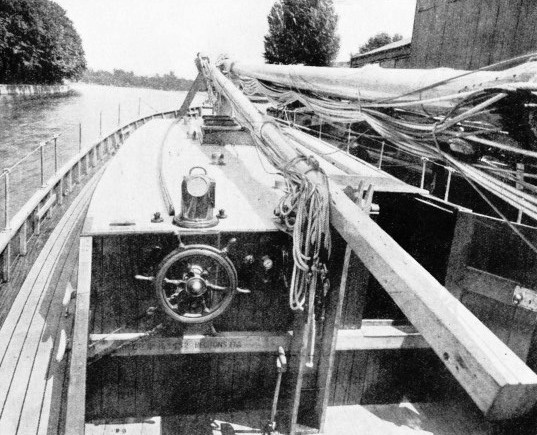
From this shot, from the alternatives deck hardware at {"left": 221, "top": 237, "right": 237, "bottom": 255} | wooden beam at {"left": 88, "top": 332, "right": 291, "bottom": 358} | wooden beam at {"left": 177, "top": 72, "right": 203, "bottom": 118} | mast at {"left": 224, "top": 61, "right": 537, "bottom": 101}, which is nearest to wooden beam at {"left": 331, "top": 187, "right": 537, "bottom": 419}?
mast at {"left": 224, "top": 61, "right": 537, "bottom": 101}

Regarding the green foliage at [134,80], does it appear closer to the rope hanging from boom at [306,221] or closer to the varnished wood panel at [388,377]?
the varnished wood panel at [388,377]

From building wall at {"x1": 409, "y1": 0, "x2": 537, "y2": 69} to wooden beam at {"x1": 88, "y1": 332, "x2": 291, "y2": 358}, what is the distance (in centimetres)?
669

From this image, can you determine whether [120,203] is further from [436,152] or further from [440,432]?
[440,432]

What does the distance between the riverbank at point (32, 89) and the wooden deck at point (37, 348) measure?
47.9 m

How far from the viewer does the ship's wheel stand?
3582 mm

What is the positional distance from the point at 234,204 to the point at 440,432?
2.80 metres

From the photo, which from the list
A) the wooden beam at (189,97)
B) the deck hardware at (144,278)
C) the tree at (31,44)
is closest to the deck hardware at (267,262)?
the deck hardware at (144,278)

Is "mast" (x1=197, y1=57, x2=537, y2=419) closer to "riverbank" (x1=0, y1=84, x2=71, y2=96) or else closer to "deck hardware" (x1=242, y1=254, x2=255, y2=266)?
"deck hardware" (x1=242, y1=254, x2=255, y2=266)

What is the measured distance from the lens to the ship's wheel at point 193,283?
3582 mm

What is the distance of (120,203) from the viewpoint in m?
4.42

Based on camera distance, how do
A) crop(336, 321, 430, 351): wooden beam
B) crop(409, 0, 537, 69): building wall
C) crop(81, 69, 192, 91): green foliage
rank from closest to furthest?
crop(336, 321, 430, 351): wooden beam < crop(409, 0, 537, 69): building wall < crop(81, 69, 192, 91): green foliage

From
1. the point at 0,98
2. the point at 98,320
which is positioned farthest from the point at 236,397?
Result: the point at 0,98

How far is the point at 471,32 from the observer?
357 inches

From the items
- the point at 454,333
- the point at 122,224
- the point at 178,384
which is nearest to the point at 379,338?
the point at 178,384
